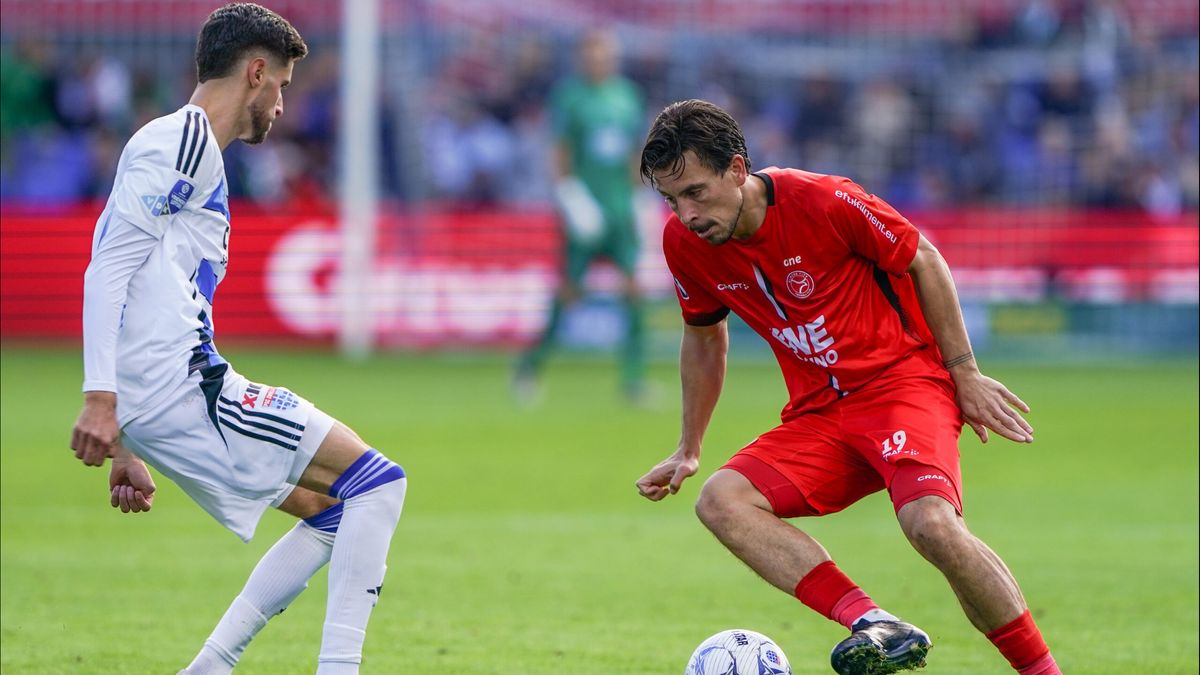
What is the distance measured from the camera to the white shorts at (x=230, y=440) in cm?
484

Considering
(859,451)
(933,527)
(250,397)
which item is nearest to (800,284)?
(859,451)

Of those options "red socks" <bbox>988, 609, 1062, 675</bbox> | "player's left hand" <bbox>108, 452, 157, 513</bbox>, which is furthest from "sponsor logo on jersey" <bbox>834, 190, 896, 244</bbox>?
"player's left hand" <bbox>108, 452, 157, 513</bbox>

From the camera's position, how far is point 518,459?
1155 centimetres

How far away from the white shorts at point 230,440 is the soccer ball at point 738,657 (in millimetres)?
1388

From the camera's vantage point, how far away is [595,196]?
14.9 m

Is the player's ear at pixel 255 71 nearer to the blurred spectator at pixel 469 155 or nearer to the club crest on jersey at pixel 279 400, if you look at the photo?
the club crest on jersey at pixel 279 400

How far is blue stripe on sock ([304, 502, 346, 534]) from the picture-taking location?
207 inches

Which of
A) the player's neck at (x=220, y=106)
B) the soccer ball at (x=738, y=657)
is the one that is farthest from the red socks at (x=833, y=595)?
the player's neck at (x=220, y=106)

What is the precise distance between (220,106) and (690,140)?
56.8 inches

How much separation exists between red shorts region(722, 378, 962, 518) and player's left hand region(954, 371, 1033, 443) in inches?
2.8

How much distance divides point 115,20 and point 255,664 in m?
18.5

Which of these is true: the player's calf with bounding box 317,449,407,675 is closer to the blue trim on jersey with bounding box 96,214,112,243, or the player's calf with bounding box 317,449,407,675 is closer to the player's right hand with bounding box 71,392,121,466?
the player's right hand with bounding box 71,392,121,466

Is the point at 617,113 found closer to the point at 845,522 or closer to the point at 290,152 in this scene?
the point at 845,522

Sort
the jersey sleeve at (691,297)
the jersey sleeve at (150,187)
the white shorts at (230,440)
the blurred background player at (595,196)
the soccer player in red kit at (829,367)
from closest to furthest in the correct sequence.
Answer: the jersey sleeve at (150,187), the white shorts at (230,440), the soccer player in red kit at (829,367), the jersey sleeve at (691,297), the blurred background player at (595,196)
